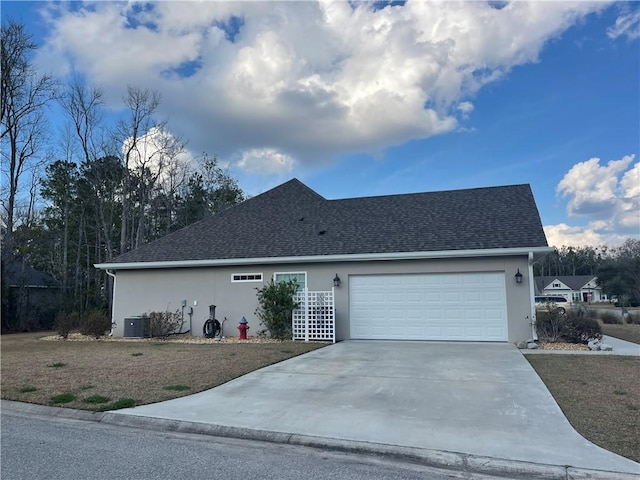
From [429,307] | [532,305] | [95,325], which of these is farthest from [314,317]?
[95,325]

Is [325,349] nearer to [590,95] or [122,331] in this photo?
[122,331]

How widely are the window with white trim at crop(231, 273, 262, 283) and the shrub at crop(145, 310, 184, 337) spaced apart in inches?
99.6

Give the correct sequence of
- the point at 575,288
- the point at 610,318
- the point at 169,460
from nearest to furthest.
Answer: the point at 169,460
the point at 610,318
the point at 575,288

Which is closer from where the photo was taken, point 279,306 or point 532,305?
point 532,305

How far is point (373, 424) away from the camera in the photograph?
5215 mm

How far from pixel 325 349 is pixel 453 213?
23.4 feet

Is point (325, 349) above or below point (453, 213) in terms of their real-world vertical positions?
below

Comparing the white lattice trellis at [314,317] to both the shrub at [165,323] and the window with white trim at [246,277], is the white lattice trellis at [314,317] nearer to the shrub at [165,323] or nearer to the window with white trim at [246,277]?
the window with white trim at [246,277]

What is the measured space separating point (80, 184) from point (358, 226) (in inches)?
902

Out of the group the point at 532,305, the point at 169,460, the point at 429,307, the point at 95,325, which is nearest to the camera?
the point at 169,460

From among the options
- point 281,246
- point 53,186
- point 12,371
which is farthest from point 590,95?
point 53,186

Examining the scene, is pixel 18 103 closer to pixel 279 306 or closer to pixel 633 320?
pixel 279 306

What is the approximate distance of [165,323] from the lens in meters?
15.4

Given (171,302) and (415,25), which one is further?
(171,302)
